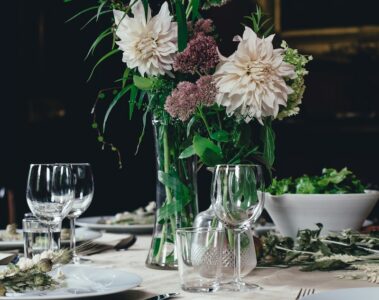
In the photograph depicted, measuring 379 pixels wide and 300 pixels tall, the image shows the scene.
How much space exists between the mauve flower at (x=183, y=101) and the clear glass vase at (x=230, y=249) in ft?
0.55

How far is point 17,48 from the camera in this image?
4.76 meters

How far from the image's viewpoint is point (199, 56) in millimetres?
1312

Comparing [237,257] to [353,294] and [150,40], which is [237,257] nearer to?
[353,294]

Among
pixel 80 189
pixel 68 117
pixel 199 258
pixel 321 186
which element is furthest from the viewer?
pixel 68 117

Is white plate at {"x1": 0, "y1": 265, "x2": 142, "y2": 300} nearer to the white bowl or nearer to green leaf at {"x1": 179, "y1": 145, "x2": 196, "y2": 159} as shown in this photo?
green leaf at {"x1": 179, "y1": 145, "x2": 196, "y2": 159}

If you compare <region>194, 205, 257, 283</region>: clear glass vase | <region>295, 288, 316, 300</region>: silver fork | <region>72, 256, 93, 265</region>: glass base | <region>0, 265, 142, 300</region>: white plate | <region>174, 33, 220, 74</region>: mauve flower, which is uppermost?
<region>174, 33, 220, 74</region>: mauve flower

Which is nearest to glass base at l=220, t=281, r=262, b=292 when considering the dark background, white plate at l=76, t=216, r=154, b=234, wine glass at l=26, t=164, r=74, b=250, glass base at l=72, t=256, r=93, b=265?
wine glass at l=26, t=164, r=74, b=250

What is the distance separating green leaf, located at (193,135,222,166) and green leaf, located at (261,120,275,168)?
0.26ft

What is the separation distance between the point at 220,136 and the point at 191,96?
0.28 feet

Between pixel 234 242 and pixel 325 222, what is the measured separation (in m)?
0.40

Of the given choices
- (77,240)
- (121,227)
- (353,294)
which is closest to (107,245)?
(77,240)

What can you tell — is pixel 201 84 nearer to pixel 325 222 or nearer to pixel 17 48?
pixel 325 222

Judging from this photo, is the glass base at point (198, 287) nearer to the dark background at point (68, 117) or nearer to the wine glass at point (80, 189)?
the wine glass at point (80, 189)

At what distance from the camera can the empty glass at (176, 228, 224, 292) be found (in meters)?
1.14
